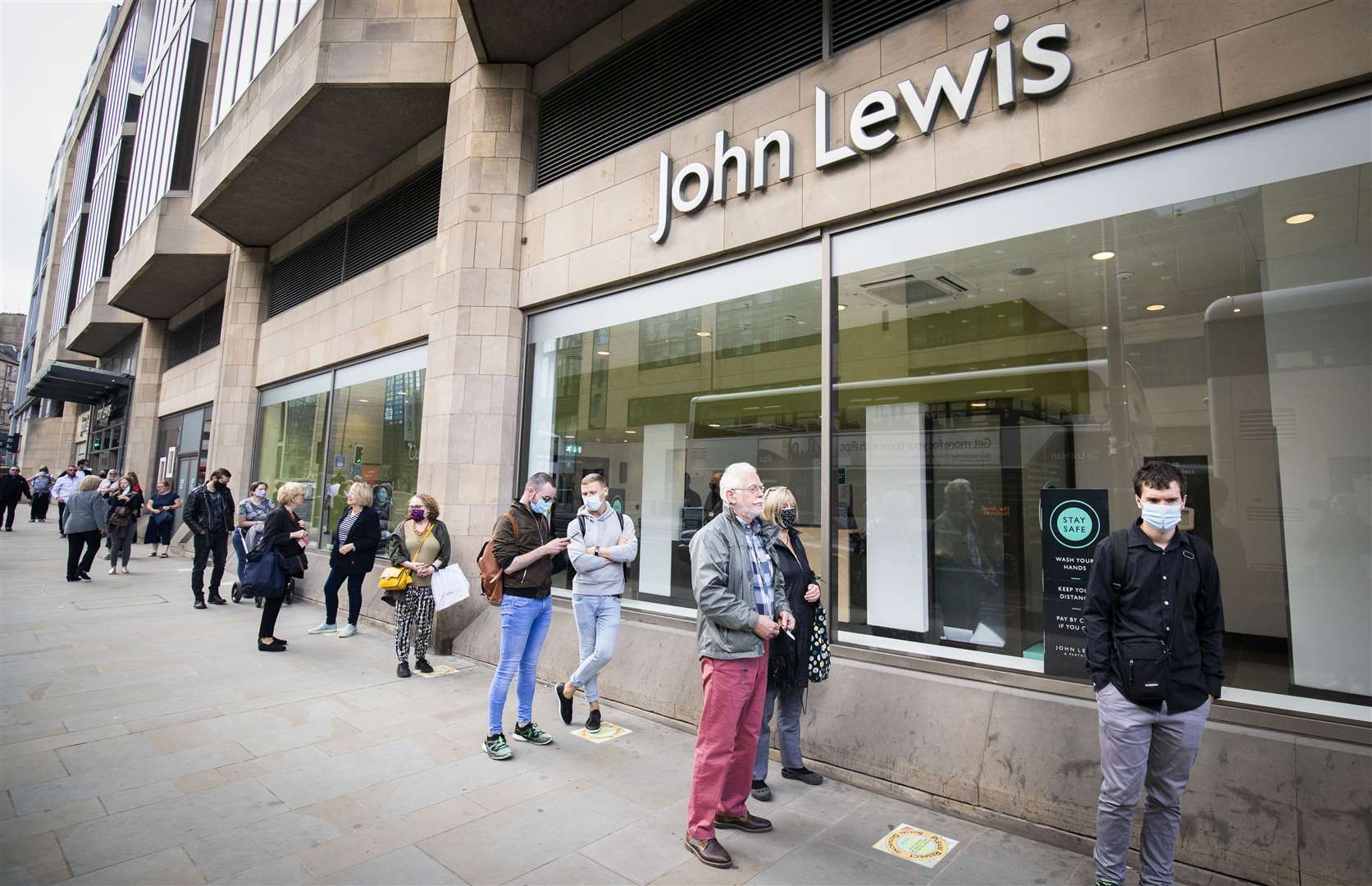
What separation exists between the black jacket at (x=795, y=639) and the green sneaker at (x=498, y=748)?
190 cm

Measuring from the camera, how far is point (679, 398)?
7.45 metres

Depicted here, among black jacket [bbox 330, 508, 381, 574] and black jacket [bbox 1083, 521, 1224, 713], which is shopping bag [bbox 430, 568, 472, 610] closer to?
black jacket [bbox 330, 508, 381, 574]

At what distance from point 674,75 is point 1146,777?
24.4 feet

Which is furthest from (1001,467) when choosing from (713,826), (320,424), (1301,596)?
(320,424)

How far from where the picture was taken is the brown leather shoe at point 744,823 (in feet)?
12.0

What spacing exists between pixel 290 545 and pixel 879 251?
285 inches

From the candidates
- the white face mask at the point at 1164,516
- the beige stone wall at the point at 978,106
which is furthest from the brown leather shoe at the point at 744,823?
the beige stone wall at the point at 978,106

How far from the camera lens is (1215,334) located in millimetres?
4414

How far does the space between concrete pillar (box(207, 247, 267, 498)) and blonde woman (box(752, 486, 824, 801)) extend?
15.6m

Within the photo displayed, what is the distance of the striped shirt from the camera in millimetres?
8117

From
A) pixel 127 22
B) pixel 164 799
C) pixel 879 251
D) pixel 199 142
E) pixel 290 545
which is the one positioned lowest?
pixel 164 799

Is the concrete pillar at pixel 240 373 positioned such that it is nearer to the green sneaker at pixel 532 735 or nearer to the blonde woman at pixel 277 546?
the blonde woman at pixel 277 546

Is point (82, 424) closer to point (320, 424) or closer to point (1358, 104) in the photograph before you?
point (320, 424)

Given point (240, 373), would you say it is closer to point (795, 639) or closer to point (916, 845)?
point (795, 639)
